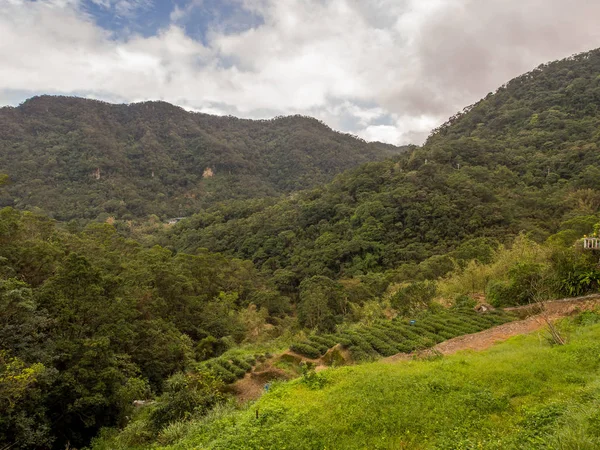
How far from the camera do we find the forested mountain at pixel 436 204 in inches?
1567

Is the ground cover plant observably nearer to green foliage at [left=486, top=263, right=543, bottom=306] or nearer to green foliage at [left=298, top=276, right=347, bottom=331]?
green foliage at [left=486, top=263, right=543, bottom=306]

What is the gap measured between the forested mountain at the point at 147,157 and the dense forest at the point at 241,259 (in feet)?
2.26

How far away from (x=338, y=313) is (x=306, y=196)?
3730cm

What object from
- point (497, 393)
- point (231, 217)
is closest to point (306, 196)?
point (231, 217)

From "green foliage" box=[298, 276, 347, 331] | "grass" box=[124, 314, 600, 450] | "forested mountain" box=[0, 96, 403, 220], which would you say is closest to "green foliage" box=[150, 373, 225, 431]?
"grass" box=[124, 314, 600, 450]

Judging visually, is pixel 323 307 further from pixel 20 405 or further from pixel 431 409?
pixel 431 409

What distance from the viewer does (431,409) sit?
25.2 ft

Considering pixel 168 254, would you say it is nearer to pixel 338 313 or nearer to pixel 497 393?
pixel 338 313

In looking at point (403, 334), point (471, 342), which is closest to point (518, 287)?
point (471, 342)

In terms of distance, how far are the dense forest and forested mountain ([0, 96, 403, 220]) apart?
690 mm

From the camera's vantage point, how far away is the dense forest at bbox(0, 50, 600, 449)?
12070 mm

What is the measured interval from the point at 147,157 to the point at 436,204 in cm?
8895

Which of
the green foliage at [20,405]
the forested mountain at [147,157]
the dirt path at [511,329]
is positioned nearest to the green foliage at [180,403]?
the green foliage at [20,405]

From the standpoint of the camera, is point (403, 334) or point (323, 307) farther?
point (323, 307)
